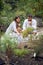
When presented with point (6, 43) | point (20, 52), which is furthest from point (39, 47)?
point (6, 43)

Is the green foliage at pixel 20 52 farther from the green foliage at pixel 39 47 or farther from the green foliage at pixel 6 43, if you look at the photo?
the green foliage at pixel 39 47

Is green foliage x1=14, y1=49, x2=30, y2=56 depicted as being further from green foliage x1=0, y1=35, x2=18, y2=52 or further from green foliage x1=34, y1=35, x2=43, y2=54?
green foliage x1=34, y1=35, x2=43, y2=54

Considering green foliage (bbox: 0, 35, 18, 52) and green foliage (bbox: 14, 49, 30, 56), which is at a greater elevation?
green foliage (bbox: 0, 35, 18, 52)

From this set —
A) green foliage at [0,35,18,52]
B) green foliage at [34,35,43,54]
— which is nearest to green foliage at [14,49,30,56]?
green foliage at [0,35,18,52]

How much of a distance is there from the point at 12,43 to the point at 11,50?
13 centimetres

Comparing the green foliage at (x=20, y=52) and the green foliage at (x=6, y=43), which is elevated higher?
the green foliage at (x=6, y=43)

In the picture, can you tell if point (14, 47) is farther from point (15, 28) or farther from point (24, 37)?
point (15, 28)

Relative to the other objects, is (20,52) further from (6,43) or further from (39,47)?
(39,47)

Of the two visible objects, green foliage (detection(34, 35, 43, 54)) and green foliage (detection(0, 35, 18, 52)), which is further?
green foliage (detection(34, 35, 43, 54))

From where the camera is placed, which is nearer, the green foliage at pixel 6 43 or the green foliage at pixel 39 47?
the green foliage at pixel 6 43

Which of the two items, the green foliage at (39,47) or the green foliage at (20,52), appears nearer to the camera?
the green foliage at (20,52)

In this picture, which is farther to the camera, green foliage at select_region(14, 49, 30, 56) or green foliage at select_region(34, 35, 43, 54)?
green foliage at select_region(34, 35, 43, 54)

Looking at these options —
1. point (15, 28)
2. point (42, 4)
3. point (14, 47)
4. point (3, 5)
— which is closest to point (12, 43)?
point (14, 47)

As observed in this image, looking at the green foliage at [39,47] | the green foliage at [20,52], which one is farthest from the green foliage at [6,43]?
the green foliage at [39,47]
